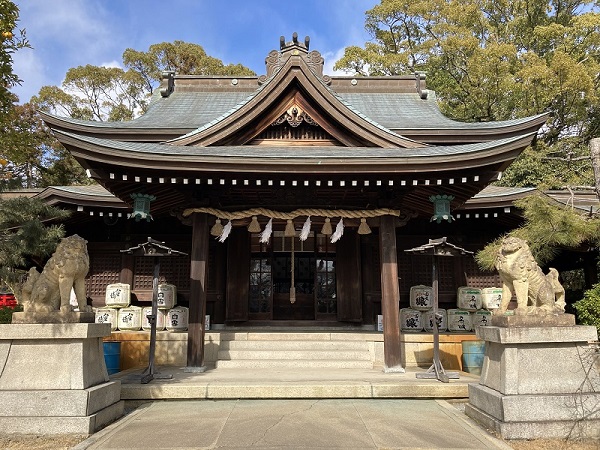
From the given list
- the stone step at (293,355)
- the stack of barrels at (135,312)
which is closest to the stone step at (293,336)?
the stone step at (293,355)

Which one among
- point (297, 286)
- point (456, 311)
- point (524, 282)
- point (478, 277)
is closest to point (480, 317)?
point (456, 311)

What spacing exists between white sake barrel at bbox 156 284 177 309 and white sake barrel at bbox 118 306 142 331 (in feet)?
2.02

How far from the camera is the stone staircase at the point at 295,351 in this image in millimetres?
8945

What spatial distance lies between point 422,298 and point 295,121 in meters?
5.82

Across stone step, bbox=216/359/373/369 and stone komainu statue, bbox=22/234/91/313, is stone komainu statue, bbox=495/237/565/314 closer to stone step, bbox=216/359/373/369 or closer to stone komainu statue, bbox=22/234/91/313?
stone step, bbox=216/359/373/369

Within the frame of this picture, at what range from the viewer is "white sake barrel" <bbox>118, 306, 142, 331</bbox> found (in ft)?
34.7

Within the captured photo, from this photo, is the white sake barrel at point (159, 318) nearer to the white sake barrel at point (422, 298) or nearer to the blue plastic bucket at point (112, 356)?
the blue plastic bucket at point (112, 356)

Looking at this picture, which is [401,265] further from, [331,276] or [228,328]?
[228,328]

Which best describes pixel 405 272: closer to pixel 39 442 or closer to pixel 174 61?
pixel 39 442

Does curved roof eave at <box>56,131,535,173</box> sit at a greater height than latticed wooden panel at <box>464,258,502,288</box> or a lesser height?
greater

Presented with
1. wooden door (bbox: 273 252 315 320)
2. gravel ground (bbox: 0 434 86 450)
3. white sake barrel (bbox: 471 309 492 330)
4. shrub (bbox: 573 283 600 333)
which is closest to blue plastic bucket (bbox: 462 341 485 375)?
shrub (bbox: 573 283 600 333)

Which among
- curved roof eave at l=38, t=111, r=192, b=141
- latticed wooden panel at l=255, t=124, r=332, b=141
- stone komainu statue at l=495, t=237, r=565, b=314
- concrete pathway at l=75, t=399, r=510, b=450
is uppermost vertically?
curved roof eave at l=38, t=111, r=192, b=141

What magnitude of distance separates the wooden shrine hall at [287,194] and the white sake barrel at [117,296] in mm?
670

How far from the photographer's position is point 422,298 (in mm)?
11000
